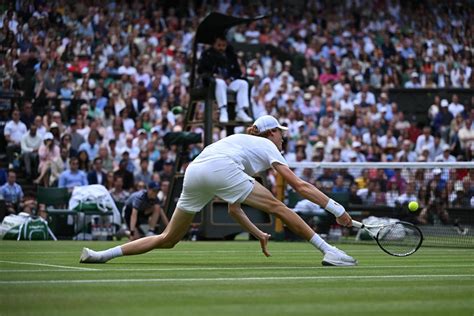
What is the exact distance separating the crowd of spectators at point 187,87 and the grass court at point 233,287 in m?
9.05

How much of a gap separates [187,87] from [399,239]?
15.5 metres

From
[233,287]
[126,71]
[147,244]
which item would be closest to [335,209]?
[147,244]

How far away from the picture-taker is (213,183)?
35.7 ft

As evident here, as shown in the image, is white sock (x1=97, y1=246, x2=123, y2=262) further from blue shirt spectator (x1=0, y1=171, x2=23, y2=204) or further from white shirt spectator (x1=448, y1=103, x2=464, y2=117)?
white shirt spectator (x1=448, y1=103, x2=464, y2=117)

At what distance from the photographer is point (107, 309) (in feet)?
20.6

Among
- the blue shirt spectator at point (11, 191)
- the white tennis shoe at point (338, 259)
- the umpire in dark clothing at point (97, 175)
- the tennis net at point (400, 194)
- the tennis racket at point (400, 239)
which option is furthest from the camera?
the umpire in dark clothing at point (97, 175)

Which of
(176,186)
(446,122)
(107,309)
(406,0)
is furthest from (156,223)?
(406,0)

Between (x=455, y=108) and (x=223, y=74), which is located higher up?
(x=223, y=74)

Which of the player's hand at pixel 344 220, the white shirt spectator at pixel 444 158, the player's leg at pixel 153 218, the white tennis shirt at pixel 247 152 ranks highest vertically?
the white tennis shirt at pixel 247 152

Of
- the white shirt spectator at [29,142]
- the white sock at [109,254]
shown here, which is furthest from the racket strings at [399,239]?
the white shirt spectator at [29,142]

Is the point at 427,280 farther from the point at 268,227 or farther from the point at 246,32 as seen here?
the point at 246,32

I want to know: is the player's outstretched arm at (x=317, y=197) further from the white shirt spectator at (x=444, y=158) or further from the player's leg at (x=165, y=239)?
the white shirt spectator at (x=444, y=158)

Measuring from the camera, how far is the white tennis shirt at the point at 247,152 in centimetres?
1091

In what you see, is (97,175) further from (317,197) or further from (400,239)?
(317,197)
